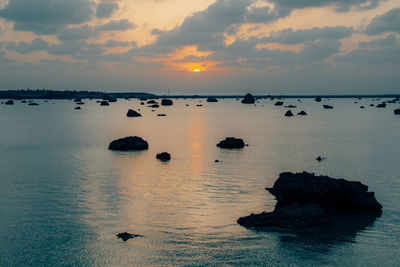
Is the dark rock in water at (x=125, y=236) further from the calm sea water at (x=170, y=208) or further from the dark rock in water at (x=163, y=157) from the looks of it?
the dark rock in water at (x=163, y=157)

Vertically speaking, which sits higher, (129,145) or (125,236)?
(129,145)

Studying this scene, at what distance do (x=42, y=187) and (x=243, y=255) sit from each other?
13.9 m

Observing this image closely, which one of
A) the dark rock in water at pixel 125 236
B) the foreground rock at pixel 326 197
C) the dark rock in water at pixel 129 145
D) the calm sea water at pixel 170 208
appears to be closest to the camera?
the calm sea water at pixel 170 208

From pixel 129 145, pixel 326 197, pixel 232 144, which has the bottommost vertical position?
pixel 232 144

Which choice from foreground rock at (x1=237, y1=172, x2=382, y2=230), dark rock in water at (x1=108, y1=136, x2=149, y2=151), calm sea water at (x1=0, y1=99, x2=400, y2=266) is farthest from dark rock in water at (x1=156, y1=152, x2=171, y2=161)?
foreground rock at (x1=237, y1=172, x2=382, y2=230)

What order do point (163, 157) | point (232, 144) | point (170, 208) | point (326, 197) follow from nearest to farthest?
1. point (326, 197)
2. point (170, 208)
3. point (163, 157)
4. point (232, 144)

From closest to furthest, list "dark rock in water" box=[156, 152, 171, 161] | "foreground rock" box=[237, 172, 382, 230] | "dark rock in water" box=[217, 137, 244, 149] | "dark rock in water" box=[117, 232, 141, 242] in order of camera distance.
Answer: "dark rock in water" box=[117, 232, 141, 242] → "foreground rock" box=[237, 172, 382, 230] → "dark rock in water" box=[156, 152, 171, 161] → "dark rock in water" box=[217, 137, 244, 149]

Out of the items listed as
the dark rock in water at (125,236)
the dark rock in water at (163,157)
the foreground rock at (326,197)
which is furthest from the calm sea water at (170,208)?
the foreground rock at (326,197)

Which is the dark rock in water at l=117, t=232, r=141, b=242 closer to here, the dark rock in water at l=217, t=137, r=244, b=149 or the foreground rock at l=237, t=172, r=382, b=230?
the foreground rock at l=237, t=172, r=382, b=230

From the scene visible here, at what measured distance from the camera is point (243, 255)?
43.1 feet

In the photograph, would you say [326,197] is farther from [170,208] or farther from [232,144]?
[232,144]

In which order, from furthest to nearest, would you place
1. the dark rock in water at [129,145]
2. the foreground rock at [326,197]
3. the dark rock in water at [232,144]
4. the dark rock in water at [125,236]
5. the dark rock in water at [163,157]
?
the dark rock in water at [232,144] → the dark rock in water at [129,145] → the dark rock in water at [163,157] → the foreground rock at [326,197] → the dark rock in water at [125,236]

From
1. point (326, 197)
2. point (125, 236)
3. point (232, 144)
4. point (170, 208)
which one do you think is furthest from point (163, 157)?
point (125, 236)

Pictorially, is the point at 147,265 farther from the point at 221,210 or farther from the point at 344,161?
the point at 344,161
